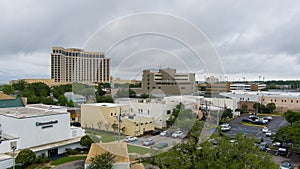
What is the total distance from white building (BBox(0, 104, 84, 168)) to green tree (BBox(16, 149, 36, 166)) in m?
0.16

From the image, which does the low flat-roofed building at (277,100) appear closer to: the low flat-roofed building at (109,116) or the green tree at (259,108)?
the green tree at (259,108)

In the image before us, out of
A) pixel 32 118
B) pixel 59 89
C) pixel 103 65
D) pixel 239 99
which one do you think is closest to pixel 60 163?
pixel 32 118

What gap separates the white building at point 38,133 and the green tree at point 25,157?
0.16 m

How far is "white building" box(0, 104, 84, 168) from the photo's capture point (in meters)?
4.62

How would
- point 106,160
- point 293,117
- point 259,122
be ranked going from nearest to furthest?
1. point 106,160
2. point 293,117
3. point 259,122

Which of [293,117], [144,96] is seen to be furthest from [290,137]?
[144,96]

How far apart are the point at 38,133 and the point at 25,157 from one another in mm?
745

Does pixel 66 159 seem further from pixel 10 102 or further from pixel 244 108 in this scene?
pixel 244 108

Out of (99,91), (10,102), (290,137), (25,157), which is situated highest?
(99,91)

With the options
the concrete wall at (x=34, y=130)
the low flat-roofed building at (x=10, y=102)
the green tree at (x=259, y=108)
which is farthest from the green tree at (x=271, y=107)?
the low flat-roofed building at (x=10, y=102)

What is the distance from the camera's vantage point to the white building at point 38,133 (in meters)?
4.62

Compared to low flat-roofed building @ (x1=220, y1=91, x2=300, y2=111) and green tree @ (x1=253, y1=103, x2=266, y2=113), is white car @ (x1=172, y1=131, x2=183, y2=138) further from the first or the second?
green tree @ (x1=253, y1=103, x2=266, y2=113)

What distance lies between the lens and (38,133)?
15.9 feet

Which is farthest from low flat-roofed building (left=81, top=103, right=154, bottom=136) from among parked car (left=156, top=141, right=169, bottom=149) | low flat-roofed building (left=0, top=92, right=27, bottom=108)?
low flat-roofed building (left=0, top=92, right=27, bottom=108)
